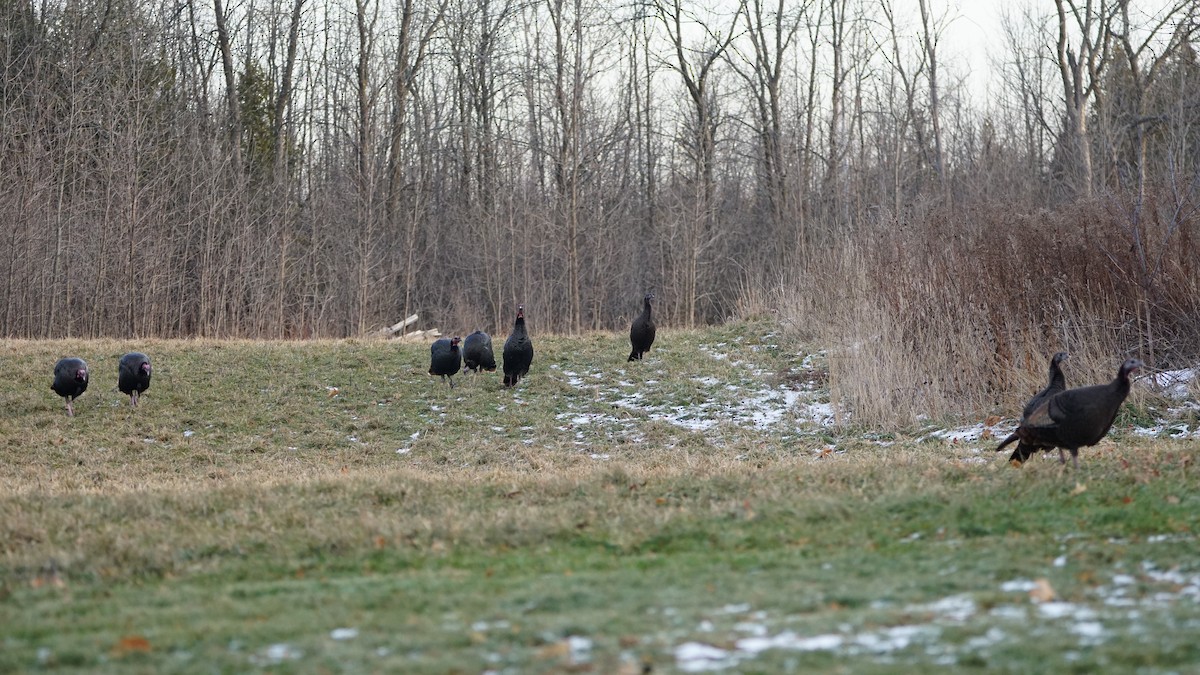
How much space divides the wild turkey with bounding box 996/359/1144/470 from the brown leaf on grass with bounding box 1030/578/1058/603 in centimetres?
336

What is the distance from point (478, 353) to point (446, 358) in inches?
32.7

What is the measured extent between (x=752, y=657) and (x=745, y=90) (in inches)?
1386

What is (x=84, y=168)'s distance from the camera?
26125 mm

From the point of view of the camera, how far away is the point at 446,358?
58.3 feet

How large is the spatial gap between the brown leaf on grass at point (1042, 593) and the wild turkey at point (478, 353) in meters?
13.9

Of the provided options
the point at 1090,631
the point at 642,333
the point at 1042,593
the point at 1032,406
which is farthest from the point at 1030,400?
the point at 642,333

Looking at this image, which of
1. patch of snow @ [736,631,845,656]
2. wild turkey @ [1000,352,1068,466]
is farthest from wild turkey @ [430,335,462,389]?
patch of snow @ [736,631,845,656]

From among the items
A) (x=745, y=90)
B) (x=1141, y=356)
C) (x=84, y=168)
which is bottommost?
(x=1141, y=356)

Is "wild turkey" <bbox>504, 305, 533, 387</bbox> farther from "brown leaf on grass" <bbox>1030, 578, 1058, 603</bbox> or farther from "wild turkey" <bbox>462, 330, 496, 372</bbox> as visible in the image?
"brown leaf on grass" <bbox>1030, 578, 1058, 603</bbox>

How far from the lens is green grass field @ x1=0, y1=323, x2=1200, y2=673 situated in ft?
14.3

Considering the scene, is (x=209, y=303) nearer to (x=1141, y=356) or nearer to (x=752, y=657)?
(x=1141, y=356)

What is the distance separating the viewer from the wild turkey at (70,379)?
606 inches

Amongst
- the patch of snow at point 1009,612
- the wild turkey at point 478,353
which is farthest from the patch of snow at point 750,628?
the wild turkey at point 478,353

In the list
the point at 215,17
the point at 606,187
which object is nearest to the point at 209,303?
the point at 215,17
